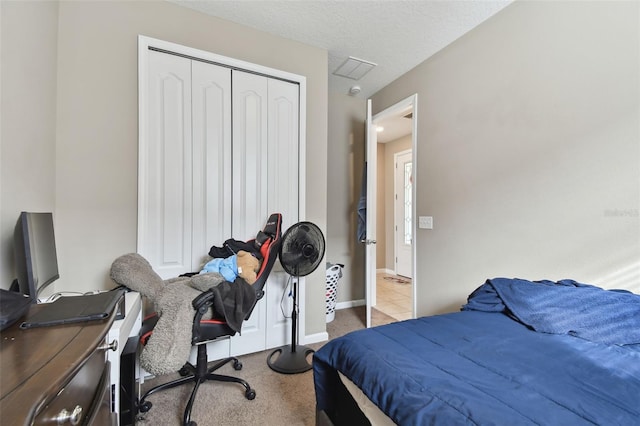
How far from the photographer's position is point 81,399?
654 mm

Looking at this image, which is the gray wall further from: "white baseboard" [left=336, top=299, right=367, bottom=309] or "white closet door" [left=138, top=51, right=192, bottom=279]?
"white baseboard" [left=336, top=299, right=367, bottom=309]

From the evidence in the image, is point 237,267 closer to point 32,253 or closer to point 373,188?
point 32,253

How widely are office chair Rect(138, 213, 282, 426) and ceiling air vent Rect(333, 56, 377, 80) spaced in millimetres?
1814

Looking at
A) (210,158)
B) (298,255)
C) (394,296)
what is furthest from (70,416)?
(394,296)

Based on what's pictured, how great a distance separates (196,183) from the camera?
81.3 inches

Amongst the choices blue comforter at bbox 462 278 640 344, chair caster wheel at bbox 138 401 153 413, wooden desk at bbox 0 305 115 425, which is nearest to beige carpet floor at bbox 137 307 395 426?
chair caster wheel at bbox 138 401 153 413

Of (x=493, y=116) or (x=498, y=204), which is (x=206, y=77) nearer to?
(x=493, y=116)

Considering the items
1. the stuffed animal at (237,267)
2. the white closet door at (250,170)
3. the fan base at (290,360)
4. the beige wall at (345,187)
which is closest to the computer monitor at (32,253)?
the stuffed animal at (237,267)

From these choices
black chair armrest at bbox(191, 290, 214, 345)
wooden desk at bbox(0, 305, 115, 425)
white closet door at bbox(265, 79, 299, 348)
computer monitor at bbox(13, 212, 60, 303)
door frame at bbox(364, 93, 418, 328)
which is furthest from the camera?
door frame at bbox(364, 93, 418, 328)

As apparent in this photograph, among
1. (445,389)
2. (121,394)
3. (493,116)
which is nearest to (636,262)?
(493,116)

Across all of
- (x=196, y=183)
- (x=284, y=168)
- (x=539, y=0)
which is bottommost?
(x=196, y=183)

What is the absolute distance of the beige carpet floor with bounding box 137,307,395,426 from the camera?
151 cm

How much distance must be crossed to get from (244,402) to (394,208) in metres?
4.34

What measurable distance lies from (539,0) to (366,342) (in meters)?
2.40
